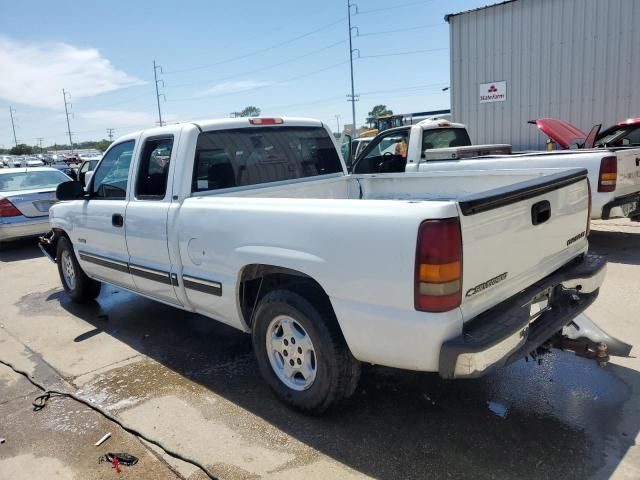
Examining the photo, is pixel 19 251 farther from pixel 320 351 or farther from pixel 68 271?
pixel 320 351

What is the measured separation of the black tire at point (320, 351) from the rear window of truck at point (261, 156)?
1.26 meters

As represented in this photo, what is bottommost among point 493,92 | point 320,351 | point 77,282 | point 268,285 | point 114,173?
point 77,282

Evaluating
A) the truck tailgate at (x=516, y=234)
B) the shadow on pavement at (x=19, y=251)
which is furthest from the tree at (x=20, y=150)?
the truck tailgate at (x=516, y=234)

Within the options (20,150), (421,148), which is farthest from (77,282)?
(20,150)

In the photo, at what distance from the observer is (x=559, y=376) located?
3.57 meters

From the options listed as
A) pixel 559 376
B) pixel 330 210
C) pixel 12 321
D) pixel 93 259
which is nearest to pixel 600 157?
pixel 559 376

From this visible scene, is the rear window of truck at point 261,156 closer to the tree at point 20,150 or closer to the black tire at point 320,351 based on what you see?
the black tire at point 320,351

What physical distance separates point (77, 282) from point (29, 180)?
5.90m

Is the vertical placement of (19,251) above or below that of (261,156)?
below

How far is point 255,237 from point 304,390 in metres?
1.01

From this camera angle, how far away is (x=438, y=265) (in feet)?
7.82

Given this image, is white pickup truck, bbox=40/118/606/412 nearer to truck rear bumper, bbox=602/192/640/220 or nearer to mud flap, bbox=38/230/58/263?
mud flap, bbox=38/230/58/263

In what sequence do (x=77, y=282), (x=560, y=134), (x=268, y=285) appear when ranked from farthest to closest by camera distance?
(x=560, y=134) → (x=77, y=282) → (x=268, y=285)

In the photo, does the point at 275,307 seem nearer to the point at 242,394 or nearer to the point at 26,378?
the point at 242,394
